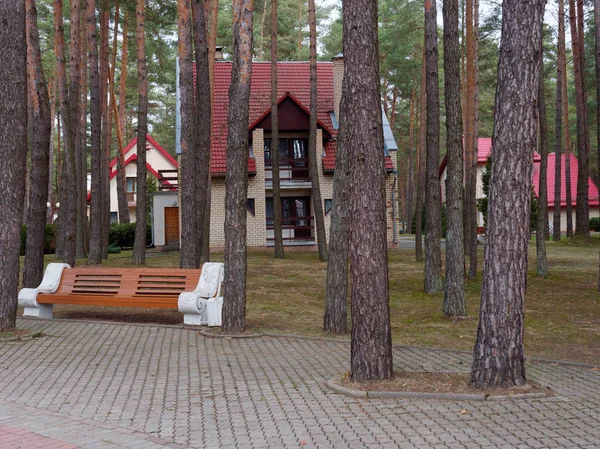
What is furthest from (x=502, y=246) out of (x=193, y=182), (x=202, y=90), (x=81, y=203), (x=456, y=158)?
(x=81, y=203)

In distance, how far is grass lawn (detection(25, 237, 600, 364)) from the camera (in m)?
11.3

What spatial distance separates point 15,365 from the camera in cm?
888

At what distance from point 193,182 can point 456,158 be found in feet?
20.3

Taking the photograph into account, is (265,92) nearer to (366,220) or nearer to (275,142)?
(275,142)

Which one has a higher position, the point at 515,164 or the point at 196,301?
the point at 515,164

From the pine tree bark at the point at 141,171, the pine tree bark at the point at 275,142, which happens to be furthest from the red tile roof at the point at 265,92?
the pine tree bark at the point at 141,171

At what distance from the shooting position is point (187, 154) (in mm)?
17469

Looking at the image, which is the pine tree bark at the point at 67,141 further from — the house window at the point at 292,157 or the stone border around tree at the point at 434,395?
the stone border around tree at the point at 434,395

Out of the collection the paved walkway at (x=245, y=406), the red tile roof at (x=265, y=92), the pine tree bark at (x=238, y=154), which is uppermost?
the red tile roof at (x=265, y=92)

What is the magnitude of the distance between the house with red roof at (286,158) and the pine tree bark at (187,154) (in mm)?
15763

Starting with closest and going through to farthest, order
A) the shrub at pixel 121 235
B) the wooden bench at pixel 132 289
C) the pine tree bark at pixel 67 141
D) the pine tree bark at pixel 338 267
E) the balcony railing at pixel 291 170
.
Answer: the pine tree bark at pixel 338 267
the wooden bench at pixel 132 289
the pine tree bark at pixel 67 141
the balcony railing at pixel 291 170
the shrub at pixel 121 235

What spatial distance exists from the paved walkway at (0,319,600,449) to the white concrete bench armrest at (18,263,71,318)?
342 cm

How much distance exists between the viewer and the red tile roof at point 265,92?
34.2m

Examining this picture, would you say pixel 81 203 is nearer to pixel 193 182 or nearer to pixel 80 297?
pixel 193 182
